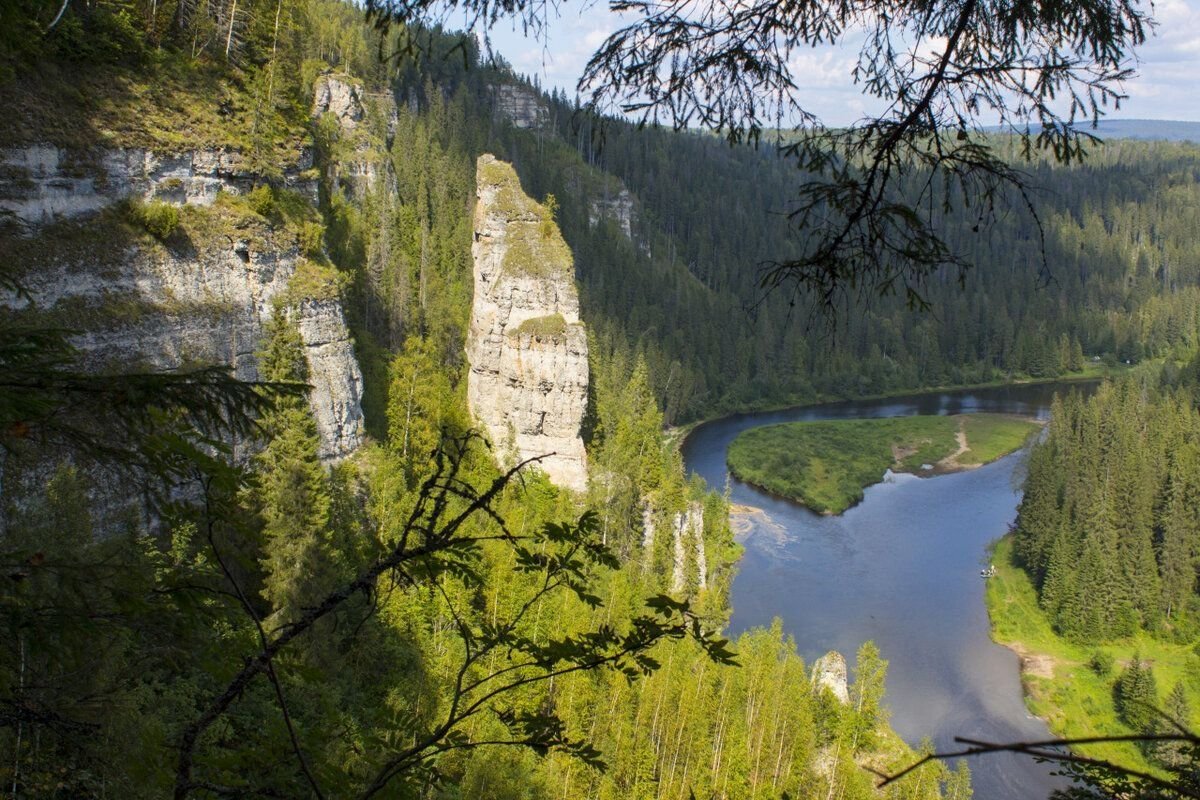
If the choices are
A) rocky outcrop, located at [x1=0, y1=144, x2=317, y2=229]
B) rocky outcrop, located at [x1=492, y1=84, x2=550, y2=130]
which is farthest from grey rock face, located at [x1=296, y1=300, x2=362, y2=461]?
rocky outcrop, located at [x1=492, y1=84, x2=550, y2=130]

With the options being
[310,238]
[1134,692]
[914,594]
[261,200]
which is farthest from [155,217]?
[1134,692]

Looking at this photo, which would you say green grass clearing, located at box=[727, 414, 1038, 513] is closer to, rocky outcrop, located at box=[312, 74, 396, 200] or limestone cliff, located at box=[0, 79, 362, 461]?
rocky outcrop, located at box=[312, 74, 396, 200]

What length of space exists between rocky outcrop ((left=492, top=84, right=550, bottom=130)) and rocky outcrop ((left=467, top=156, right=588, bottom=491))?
79624 millimetres

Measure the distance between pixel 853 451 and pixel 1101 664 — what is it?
2993 centimetres

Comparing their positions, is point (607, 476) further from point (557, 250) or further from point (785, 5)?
point (785, 5)

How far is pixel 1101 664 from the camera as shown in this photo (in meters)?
36.5

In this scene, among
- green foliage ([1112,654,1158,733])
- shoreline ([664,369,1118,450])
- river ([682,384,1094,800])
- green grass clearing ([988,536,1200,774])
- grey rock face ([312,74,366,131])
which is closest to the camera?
river ([682,384,1094,800])

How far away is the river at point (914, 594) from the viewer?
30.6 meters

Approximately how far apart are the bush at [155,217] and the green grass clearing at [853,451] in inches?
1641

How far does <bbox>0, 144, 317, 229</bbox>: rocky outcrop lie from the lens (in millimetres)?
18266

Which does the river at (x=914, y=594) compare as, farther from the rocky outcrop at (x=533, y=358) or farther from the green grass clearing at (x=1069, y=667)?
the rocky outcrop at (x=533, y=358)

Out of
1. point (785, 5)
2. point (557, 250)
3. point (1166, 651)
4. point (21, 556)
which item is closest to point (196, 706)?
point (21, 556)

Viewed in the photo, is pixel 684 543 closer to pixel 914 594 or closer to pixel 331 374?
pixel 914 594

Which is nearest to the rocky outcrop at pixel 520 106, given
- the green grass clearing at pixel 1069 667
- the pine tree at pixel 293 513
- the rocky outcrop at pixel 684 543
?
the rocky outcrop at pixel 684 543
